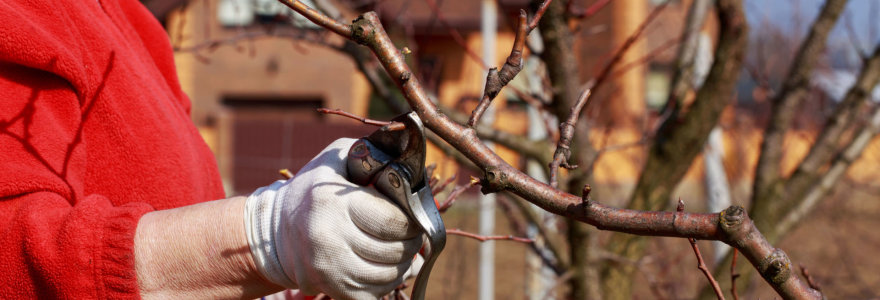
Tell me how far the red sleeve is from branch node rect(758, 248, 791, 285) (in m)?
0.96

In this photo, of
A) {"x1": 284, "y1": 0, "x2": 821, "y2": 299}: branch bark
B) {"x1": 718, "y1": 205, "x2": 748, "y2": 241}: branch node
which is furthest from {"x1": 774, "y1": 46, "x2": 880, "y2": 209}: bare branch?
{"x1": 718, "y1": 205, "x2": 748, "y2": 241}: branch node

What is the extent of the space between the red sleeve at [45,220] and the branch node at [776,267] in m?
0.96

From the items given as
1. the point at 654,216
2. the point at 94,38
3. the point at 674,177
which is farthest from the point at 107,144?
the point at 674,177

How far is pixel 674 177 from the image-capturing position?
9.69 feet

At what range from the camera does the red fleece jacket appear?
1220 millimetres

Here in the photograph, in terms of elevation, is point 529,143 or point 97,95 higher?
point 529,143

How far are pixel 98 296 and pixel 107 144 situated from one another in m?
0.33

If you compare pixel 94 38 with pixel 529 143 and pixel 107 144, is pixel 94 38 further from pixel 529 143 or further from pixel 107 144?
pixel 529 143

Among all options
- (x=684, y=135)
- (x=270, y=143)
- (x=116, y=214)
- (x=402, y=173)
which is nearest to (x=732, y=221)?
(x=402, y=173)

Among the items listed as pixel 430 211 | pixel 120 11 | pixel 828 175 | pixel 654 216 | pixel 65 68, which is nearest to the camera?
pixel 654 216

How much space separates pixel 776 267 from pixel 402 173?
559 mm

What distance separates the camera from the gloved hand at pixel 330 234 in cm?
121

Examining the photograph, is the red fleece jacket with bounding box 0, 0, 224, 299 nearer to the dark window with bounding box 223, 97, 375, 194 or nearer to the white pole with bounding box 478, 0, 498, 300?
the white pole with bounding box 478, 0, 498, 300

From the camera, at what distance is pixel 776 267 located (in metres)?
1.15
